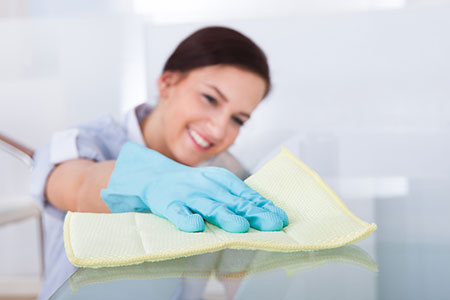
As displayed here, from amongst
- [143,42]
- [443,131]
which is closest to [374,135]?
[443,131]

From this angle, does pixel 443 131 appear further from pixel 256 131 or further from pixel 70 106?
pixel 70 106

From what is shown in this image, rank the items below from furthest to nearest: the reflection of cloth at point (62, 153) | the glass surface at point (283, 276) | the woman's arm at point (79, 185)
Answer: the reflection of cloth at point (62, 153) < the woman's arm at point (79, 185) < the glass surface at point (283, 276)

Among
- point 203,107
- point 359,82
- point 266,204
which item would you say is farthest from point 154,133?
point 266,204

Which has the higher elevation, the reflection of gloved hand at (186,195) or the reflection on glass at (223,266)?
the reflection on glass at (223,266)

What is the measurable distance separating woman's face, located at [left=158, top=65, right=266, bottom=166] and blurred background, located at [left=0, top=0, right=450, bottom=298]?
0.14 m

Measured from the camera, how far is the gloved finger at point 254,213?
1.56 feet

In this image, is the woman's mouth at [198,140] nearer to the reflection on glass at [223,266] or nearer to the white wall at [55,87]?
the white wall at [55,87]

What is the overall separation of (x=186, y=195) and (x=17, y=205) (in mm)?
874

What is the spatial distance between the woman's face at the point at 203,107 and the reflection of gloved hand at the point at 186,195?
26.4 inches

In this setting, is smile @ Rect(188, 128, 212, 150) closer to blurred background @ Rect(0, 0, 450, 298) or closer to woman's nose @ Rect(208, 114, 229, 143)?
woman's nose @ Rect(208, 114, 229, 143)

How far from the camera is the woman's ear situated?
1497mm

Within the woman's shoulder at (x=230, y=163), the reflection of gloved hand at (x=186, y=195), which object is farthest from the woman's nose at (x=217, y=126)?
the reflection of gloved hand at (x=186, y=195)

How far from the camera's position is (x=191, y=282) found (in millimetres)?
335

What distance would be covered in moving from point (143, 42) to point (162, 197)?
3.79 feet
